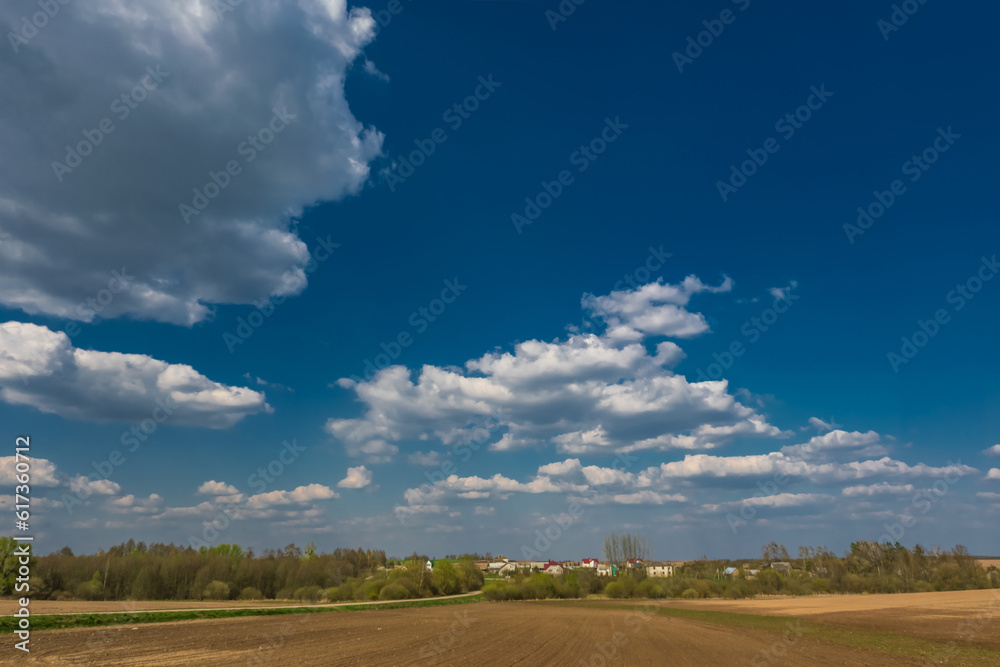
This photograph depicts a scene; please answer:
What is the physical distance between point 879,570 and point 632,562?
60682mm

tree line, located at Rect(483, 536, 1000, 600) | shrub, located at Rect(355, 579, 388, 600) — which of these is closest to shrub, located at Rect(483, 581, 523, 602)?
tree line, located at Rect(483, 536, 1000, 600)

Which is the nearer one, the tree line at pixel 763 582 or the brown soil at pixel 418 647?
the brown soil at pixel 418 647

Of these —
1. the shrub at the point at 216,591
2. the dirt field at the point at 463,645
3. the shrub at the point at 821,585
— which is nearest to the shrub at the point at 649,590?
the shrub at the point at 821,585

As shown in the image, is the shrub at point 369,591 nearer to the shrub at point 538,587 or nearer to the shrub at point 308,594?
the shrub at point 308,594

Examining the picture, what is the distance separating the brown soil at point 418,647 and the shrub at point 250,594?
6691 centimetres

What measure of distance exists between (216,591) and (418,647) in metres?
83.7

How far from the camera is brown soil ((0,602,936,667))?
23.4m

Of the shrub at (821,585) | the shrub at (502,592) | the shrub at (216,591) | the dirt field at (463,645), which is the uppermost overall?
the dirt field at (463,645)

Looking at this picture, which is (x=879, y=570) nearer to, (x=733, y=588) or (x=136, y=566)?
(x=733, y=588)

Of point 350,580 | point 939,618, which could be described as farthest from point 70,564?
point 939,618

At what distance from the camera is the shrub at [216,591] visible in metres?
93.1

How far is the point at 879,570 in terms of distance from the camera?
13575 centimetres

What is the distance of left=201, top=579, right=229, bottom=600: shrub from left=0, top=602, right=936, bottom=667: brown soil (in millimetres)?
62773

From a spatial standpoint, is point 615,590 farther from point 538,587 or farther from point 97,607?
point 97,607
